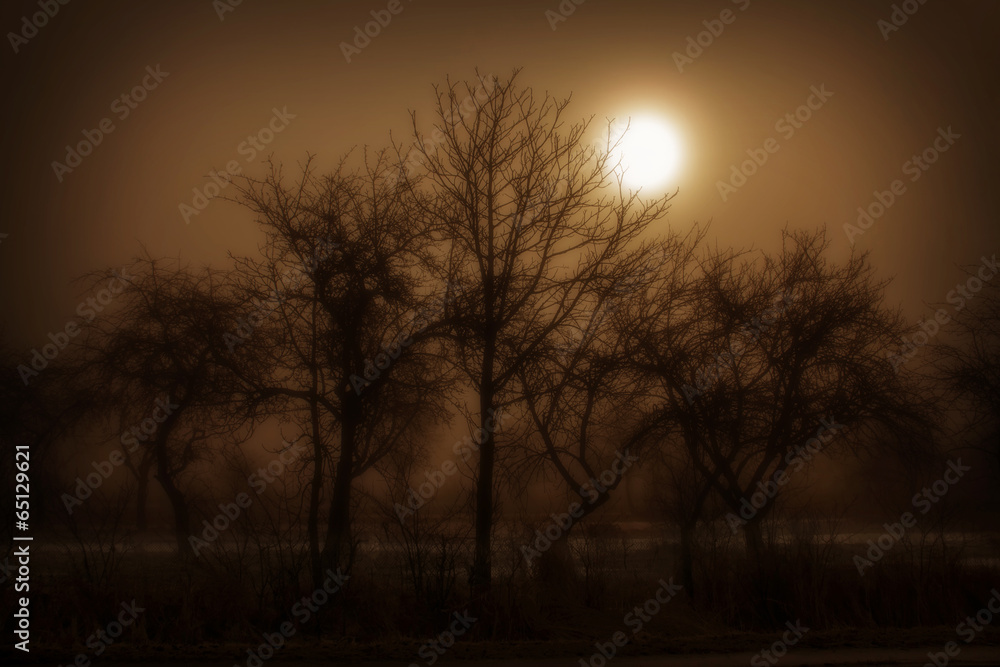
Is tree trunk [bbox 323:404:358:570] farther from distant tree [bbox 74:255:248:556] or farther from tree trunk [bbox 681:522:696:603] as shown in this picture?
tree trunk [bbox 681:522:696:603]

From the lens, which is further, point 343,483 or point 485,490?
point 343,483

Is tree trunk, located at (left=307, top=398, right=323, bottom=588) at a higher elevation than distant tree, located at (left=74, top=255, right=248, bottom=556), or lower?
lower

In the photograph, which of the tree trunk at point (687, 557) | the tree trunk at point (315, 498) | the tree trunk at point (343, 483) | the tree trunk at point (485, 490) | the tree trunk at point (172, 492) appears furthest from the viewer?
the tree trunk at point (172, 492)

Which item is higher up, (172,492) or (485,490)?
(172,492)

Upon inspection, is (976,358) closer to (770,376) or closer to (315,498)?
(770,376)

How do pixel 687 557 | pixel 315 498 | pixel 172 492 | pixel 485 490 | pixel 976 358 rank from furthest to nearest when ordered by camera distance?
pixel 976 358
pixel 172 492
pixel 687 557
pixel 315 498
pixel 485 490

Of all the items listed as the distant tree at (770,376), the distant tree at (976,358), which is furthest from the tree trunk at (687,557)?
the distant tree at (976,358)

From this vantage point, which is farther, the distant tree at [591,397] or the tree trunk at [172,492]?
the tree trunk at [172,492]

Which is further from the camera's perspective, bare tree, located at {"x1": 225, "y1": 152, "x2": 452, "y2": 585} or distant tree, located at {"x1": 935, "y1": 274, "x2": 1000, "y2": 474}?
distant tree, located at {"x1": 935, "y1": 274, "x2": 1000, "y2": 474}

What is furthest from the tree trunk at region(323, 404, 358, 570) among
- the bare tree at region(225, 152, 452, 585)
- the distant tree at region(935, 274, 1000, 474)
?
the distant tree at region(935, 274, 1000, 474)

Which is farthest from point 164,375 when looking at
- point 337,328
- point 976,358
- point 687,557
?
point 976,358

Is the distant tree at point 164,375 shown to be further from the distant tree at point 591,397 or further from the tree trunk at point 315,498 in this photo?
the distant tree at point 591,397

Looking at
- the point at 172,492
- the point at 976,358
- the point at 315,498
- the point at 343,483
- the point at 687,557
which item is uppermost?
the point at 976,358

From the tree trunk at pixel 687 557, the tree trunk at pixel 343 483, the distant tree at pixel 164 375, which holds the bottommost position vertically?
the tree trunk at pixel 687 557
